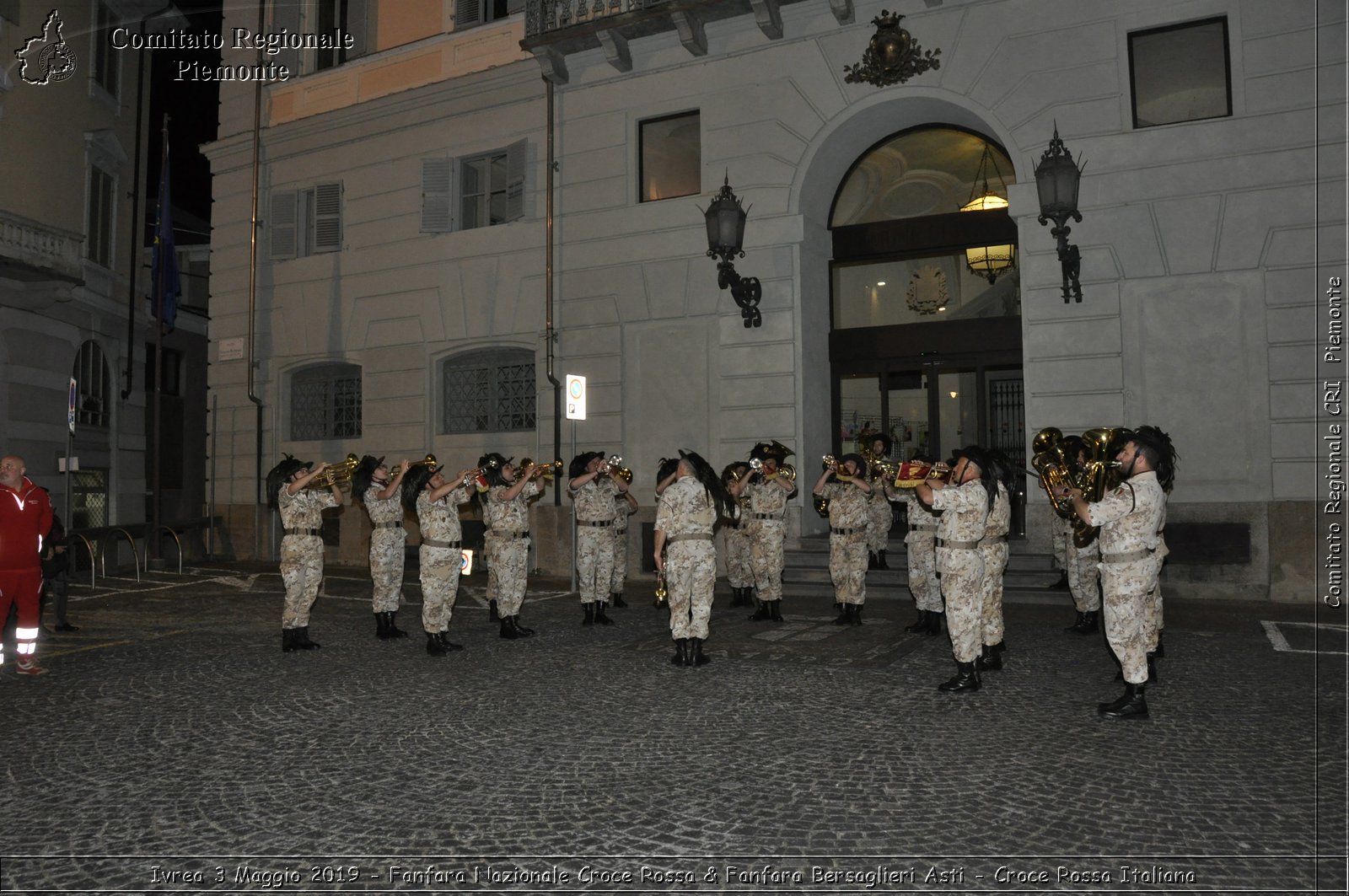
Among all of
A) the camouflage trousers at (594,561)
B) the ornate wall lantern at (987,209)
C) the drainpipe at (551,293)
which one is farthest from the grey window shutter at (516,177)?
the camouflage trousers at (594,561)

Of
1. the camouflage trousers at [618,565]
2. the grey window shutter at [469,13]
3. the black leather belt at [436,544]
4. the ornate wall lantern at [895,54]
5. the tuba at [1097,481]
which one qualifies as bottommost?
the camouflage trousers at [618,565]

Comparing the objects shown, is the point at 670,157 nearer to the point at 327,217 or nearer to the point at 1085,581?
the point at 327,217

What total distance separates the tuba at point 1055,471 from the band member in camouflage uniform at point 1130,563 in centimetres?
37

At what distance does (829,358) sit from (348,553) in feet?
33.7

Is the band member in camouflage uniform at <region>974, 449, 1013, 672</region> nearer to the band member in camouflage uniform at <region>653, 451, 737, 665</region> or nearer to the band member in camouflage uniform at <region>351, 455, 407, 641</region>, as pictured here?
the band member in camouflage uniform at <region>653, 451, 737, 665</region>

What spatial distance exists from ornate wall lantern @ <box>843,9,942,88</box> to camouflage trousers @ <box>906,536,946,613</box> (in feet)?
26.0

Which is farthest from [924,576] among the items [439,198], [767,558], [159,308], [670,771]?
[159,308]

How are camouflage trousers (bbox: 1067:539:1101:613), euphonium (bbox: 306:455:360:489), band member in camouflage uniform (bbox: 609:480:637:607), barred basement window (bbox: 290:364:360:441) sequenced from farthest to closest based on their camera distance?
1. barred basement window (bbox: 290:364:360:441)
2. band member in camouflage uniform (bbox: 609:480:637:607)
3. camouflage trousers (bbox: 1067:539:1101:613)
4. euphonium (bbox: 306:455:360:489)

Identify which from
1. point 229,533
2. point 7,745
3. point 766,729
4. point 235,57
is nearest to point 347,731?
point 7,745

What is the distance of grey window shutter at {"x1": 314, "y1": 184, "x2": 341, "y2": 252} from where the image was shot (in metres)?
19.2

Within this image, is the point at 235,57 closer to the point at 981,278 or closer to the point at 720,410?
the point at 720,410

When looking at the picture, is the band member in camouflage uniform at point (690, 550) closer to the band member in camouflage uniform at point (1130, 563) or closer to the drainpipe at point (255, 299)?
the band member in camouflage uniform at point (1130, 563)

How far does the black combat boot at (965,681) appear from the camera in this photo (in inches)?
288

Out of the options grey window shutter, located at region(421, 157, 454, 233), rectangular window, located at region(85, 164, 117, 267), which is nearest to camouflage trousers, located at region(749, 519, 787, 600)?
grey window shutter, located at region(421, 157, 454, 233)
